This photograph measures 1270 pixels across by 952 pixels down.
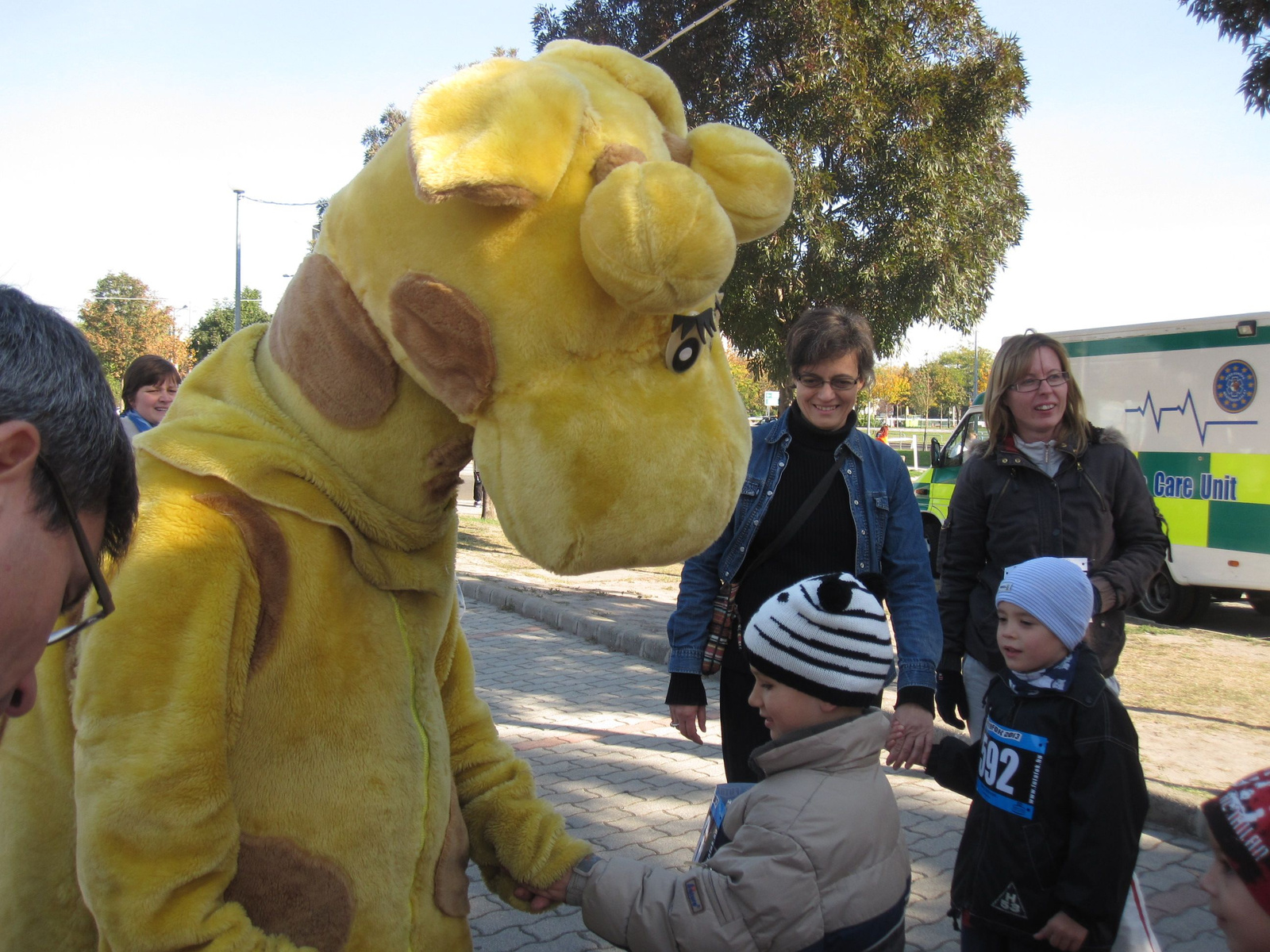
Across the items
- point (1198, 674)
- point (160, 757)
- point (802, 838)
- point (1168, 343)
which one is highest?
point (1168, 343)

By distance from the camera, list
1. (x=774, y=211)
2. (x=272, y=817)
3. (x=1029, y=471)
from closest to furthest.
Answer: (x=272, y=817) → (x=774, y=211) → (x=1029, y=471)

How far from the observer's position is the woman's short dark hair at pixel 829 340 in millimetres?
3066

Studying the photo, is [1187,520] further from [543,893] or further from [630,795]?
[543,893]

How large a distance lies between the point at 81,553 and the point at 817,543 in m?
2.31

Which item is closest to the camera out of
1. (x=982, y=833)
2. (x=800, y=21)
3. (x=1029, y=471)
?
(x=982, y=833)

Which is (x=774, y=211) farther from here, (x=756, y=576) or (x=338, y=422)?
(x=756, y=576)

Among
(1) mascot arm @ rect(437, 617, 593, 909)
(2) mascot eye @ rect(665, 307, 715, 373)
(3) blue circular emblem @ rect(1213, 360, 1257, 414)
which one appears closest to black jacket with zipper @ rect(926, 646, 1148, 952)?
(1) mascot arm @ rect(437, 617, 593, 909)

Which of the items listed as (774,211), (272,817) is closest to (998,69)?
(774,211)

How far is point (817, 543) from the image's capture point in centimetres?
305

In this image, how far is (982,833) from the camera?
104 inches

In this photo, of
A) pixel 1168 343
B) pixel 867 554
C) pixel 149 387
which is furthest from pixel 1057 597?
pixel 1168 343

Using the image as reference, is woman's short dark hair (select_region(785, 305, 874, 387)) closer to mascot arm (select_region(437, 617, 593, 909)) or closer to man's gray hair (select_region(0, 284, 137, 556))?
mascot arm (select_region(437, 617, 593, 909))

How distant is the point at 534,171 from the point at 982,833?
218 cm

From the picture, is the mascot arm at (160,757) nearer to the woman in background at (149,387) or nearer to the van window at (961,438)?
the woman in background at (149,387)
